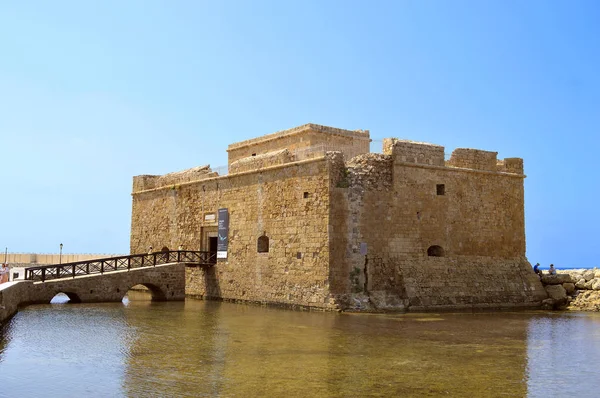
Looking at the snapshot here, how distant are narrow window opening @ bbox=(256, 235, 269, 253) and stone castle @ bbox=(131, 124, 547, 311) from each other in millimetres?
37

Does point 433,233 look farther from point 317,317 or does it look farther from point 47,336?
point 47,336

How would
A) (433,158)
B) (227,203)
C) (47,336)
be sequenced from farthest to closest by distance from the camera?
(227,203) < (433,158) < (47,336)

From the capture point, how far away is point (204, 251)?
22766 mm

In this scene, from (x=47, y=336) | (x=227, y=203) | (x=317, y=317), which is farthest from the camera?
(x=227, y=203)

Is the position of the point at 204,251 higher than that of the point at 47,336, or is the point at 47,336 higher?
the point at 204,251

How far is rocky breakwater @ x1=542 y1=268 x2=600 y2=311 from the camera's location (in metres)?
19.5

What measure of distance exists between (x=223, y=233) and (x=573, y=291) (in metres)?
12.1

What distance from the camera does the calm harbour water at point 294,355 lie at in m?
7.54

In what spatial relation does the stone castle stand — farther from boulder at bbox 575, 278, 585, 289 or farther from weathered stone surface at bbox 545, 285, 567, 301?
boulder at bbox 575, 278, 585, 289

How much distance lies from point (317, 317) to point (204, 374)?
7607 millimetres

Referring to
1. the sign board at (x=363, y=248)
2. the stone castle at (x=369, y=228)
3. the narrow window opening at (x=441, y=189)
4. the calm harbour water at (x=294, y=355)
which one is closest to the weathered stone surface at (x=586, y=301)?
the stone castle at (x=369, y=228)

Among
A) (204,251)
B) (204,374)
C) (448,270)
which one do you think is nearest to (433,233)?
(448,270)

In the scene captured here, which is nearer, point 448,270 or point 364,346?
point 364,346

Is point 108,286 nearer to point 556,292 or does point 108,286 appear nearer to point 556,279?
point 556,292
